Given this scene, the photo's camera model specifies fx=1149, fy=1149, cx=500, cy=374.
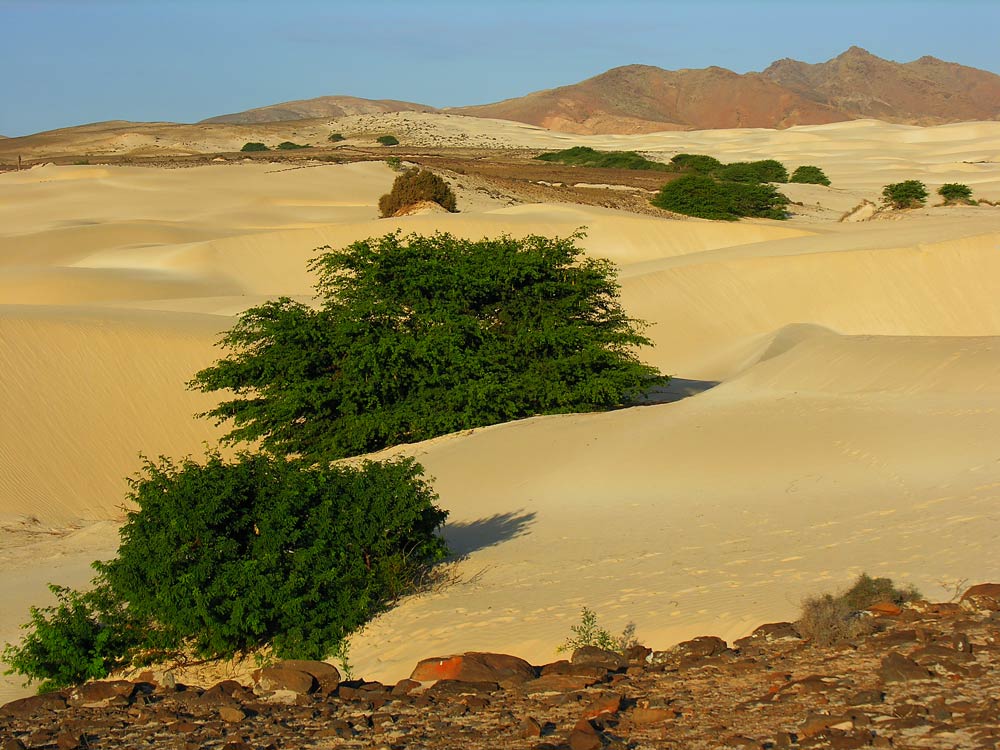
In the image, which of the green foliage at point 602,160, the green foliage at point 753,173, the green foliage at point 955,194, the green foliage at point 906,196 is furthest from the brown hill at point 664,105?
the green foliage at point 906,196

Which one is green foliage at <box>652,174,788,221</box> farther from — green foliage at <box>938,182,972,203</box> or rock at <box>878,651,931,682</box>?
rock at <box>878,651,931,682</box>

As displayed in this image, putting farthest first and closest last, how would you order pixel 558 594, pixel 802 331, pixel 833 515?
pixel 802 331 < pixel 833 515 < pixel 558 594

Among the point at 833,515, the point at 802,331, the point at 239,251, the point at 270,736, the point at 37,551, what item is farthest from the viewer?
the point at 239,251

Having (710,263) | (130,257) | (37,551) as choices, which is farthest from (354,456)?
(130,257)

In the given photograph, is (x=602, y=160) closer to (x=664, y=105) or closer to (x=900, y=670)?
(x=900, y=670)

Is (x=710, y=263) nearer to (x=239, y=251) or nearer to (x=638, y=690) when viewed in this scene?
(x=239, y=251)

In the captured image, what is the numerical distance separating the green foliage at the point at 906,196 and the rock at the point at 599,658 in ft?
144

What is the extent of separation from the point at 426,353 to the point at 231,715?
32.0 feet

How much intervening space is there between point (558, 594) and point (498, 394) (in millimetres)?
7770

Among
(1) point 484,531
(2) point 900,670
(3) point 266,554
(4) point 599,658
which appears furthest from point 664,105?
(2) point 900,670

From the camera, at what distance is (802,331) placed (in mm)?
24922

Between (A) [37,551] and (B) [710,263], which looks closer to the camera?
(A) [37,551]

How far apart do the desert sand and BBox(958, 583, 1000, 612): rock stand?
294mm

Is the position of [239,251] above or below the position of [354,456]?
above
